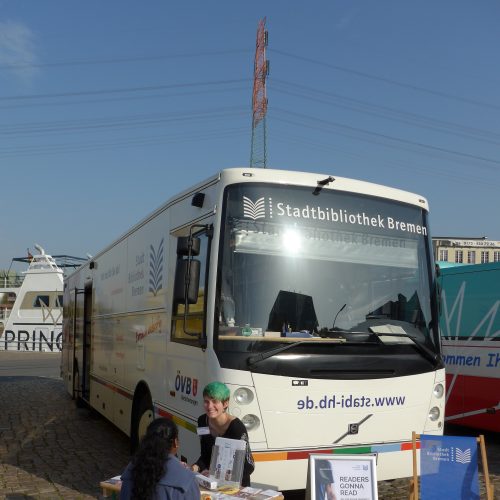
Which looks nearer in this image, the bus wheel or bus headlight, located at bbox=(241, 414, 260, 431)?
bus headlight, located at bbox=(241, 414, 260, 431)

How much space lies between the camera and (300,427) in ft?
17.7

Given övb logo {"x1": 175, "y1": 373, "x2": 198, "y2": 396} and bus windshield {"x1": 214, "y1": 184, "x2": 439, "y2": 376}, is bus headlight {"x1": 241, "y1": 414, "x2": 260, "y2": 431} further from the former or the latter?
övb logo {"x1": 175, "y1": 373, "x2": 198, "y2": 396}

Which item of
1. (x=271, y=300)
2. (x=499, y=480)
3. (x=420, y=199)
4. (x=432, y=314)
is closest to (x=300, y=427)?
(x=271, y=300)

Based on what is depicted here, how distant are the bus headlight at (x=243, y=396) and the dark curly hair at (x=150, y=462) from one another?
1.78 m

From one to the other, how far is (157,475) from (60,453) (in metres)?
6.19

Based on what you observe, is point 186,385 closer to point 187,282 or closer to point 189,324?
point 189,324

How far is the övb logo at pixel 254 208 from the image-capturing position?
18.6ft

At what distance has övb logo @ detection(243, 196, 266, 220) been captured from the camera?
5.68 m

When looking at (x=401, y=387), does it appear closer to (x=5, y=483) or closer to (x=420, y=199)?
(x=420, y=199)

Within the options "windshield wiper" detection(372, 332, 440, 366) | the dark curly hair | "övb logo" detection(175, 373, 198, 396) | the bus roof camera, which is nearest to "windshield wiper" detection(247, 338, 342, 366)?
"övb logo" detection(175, 373, 198, 396)

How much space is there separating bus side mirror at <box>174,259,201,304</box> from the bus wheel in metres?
2.24

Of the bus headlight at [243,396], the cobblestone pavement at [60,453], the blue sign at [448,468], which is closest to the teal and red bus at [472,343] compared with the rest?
the cobblestone pavement at [60,453]

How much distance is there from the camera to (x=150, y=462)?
335 cm

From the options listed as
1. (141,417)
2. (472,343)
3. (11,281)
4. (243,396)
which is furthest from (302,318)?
(11,281)
